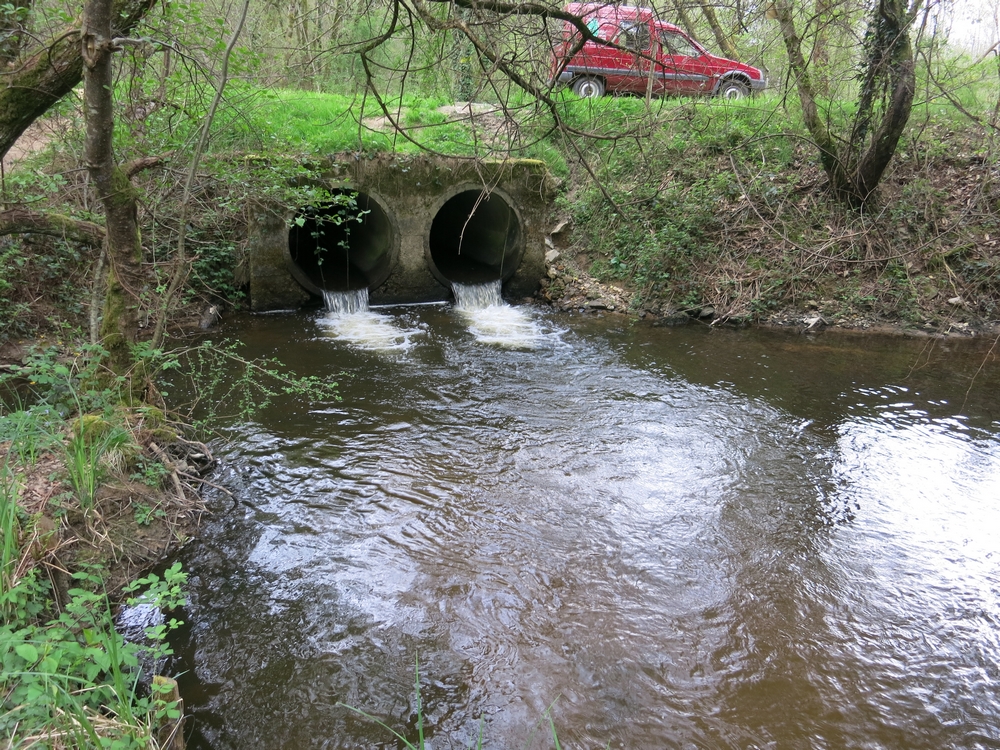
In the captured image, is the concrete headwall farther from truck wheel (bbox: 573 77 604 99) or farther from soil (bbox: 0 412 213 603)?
soil (bbox: 0 412 213 603)

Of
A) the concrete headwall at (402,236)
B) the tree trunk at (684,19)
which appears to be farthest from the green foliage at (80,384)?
the concrete headwall at (402,236)

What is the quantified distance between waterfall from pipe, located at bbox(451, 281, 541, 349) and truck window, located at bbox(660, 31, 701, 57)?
4.40m

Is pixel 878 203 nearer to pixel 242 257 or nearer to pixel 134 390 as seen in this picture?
pixel 242 257

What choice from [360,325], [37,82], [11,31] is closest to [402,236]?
[360,325]

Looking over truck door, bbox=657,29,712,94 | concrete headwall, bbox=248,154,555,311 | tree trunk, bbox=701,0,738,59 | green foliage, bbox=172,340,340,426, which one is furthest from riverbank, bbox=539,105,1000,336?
green foliage, bbox=172,340,340,426

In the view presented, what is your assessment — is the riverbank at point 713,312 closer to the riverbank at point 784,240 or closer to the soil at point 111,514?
the riverbank at point 784,240

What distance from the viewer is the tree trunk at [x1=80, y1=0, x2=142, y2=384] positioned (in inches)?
124

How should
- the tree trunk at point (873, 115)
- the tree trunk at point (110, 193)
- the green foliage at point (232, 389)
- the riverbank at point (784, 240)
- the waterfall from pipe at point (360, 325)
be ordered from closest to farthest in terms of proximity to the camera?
the tree trunk at point (110, 193) < the green foliage at point (232, 389) < the tree trunk at point (873, 115) < the waterfall from pipe at point (360, 325) < the riverbank at point (784, 240)

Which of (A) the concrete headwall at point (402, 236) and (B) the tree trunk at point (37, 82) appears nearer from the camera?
(B) the tree trunk at point (37, 82)

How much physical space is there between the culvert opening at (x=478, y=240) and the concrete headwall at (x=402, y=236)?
3 cm

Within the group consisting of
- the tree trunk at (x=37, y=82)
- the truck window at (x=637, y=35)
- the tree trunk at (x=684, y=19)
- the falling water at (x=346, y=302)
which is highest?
the tree trunk at (x=684, y=19)

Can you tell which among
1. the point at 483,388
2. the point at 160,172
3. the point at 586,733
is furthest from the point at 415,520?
the point at 160,172

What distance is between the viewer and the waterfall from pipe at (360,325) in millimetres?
8242

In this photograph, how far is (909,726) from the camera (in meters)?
2.89
